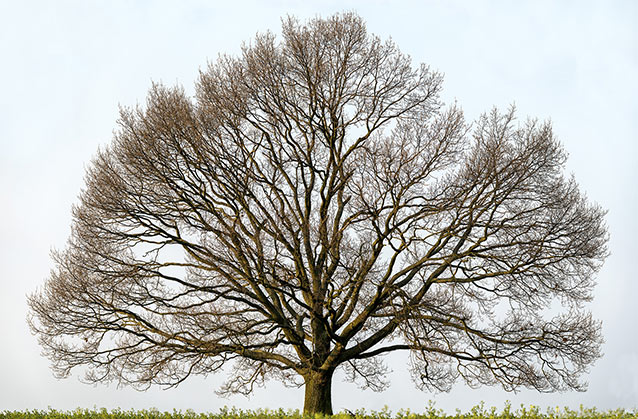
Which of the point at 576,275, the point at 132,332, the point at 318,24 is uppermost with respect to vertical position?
the point at 318,24

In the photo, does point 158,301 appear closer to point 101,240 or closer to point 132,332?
point 132,332

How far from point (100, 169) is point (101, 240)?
1728mm

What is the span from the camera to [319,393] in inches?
562

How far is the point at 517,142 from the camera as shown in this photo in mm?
15023

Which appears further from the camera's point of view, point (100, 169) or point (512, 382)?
point (100, 169)

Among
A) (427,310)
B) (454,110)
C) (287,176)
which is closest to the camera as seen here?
(427,310)

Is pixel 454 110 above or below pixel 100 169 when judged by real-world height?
above

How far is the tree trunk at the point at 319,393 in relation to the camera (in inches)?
559

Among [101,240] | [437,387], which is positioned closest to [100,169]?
[101,240]

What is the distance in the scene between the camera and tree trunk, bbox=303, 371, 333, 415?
46.5 ft

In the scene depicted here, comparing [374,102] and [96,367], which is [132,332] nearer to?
[96,367]

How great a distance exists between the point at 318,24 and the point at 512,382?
964 cm

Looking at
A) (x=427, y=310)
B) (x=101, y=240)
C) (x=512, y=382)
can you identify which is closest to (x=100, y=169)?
(x=101, y=240)

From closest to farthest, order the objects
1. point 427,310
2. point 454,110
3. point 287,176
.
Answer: point 427,310, point 454,110, point 287,176
